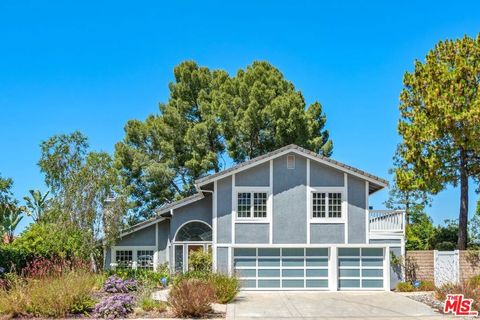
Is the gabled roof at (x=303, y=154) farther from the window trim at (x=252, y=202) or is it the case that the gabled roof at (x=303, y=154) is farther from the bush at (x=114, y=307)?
the bush at (x=114, y=307)

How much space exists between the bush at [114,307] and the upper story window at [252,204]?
1026 cm

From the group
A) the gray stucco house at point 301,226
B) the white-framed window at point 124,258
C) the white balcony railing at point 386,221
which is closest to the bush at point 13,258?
the white-framed window at point 124,258

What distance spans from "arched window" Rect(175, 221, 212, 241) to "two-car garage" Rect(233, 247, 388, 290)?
2.59 metres

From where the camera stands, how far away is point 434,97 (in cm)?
3167

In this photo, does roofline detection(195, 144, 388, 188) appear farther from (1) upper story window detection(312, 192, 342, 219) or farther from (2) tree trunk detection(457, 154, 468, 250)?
(2) tree trunk detection(457, 154, 468, 250)

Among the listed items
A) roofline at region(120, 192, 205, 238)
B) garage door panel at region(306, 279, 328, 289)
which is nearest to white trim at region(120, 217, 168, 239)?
roofline at region(120, 192, 205, 238)

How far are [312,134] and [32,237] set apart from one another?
2045 cm

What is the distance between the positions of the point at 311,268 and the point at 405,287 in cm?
428

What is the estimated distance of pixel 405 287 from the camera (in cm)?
2894

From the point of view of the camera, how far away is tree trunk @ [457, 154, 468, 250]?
110ft

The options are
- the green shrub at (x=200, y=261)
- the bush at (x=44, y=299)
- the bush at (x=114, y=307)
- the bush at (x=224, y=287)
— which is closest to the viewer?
the bush at (x=44, y=299)

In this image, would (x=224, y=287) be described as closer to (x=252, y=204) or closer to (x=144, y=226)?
(x=252, y=204)

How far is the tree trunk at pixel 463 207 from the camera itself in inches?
1320

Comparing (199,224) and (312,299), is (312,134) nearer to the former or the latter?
(199,224)
